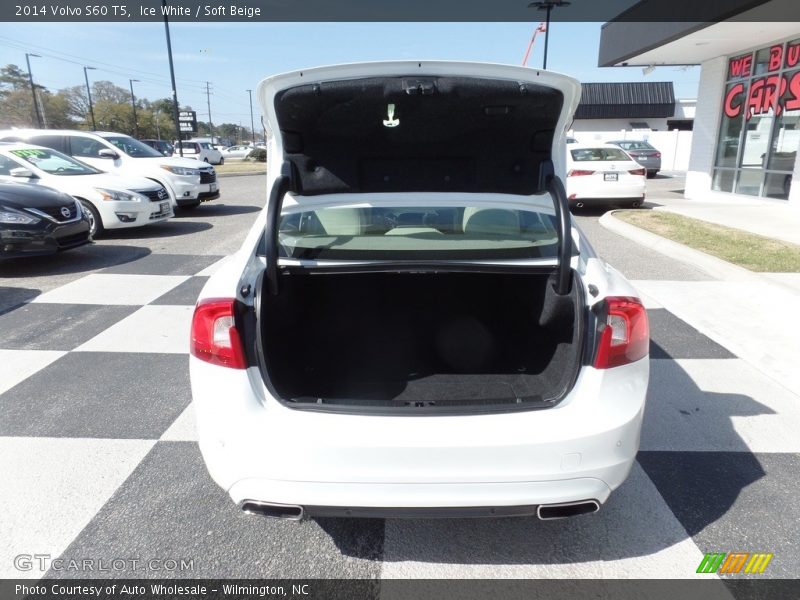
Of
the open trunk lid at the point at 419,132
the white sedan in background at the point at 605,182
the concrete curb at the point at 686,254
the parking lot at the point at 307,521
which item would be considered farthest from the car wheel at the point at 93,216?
the white sedan in background at the point at 605,182

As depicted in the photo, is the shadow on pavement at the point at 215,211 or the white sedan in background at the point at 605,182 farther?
the shadow on pavement at the point at 215,211

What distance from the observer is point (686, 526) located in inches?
95.7

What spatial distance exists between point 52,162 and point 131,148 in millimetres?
3175

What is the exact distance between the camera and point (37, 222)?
6773mm

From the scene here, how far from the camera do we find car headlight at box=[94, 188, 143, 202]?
29.4 ft

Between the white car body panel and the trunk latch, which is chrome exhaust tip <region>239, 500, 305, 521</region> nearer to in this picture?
the trunk latch

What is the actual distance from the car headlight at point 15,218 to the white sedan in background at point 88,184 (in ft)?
6.44

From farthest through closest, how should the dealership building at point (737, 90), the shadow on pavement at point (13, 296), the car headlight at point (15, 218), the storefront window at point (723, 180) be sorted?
the storefront window at point (723, 180) → the dealership building at point (737, 90) → the car headlight at point (15, 218) → the shadow on pavement at point (13, 296)

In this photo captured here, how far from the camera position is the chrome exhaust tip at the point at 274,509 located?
6.28 ft

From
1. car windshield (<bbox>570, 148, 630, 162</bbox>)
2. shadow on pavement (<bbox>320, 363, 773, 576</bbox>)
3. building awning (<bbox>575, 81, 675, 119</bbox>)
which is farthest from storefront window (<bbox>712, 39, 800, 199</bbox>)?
building awning (<bbox>575, 81, 675, 119</bbox>)

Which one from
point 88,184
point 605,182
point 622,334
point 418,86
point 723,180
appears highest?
point 418,86

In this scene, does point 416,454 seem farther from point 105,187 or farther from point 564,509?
point 105,187

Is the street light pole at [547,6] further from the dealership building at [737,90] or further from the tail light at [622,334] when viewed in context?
the tail light at [622,334]

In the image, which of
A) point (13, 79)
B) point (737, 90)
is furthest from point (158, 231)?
point (13, 79)
